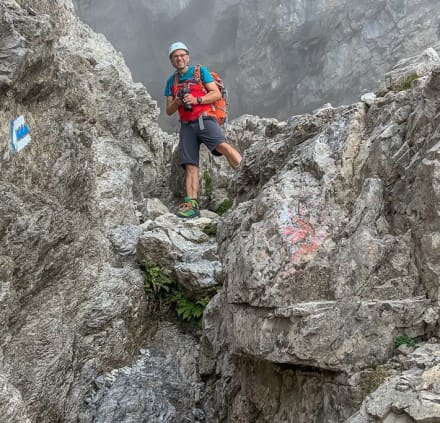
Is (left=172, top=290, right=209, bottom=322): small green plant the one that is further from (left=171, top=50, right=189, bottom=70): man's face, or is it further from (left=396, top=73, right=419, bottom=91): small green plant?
(left=171, top=50, right=189, bottom=70): man's face

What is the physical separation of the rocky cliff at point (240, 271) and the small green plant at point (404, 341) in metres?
0.03

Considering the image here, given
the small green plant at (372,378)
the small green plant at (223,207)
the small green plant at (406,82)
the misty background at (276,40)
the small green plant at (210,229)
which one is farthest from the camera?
the misty background at (276,40)

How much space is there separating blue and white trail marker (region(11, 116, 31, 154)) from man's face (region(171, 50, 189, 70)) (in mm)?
3985

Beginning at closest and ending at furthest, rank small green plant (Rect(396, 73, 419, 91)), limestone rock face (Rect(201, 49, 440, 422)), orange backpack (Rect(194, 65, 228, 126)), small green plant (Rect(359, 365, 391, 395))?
small green plant (Rect(359, 365, 391, 395)) < limestone rock face (Rect(201, 49, 440, 422)) < small green plant (Rect(396, 73, 419, 91)) < orange backpack (Rect(194, 65, 228, 126))

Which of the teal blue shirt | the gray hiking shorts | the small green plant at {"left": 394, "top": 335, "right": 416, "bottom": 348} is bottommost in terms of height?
the small green plant at {"left": 394, "top": 335, "right": 416, "bottom": 348}

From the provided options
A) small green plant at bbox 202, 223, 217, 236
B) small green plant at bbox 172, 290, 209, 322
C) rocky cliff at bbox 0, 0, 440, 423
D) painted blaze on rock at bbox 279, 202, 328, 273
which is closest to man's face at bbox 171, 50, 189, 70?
rocky cliff at bbox 0, 0, 440, 423

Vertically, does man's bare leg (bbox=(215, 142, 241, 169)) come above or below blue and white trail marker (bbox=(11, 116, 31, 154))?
above

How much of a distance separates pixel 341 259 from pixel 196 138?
6117mm

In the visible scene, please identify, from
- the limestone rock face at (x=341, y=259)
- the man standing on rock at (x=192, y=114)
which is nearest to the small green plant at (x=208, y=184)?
the man standing on rock at (x=192, y=114)

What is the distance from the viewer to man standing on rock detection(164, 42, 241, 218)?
371 inches

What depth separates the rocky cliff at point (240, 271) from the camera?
399 cm

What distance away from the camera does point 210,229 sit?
9.20 meters

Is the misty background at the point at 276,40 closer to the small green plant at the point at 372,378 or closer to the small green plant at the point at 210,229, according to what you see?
the small green plant at the point at 210,229

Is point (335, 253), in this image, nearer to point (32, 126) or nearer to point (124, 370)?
point (124, 370)
